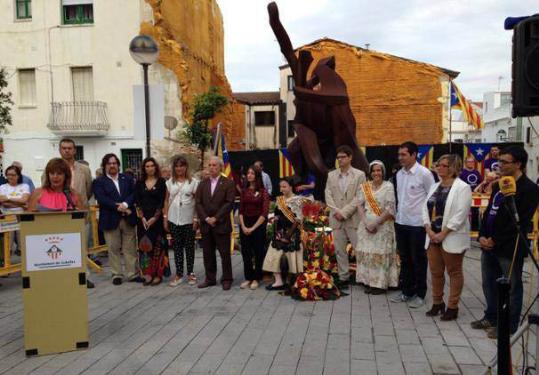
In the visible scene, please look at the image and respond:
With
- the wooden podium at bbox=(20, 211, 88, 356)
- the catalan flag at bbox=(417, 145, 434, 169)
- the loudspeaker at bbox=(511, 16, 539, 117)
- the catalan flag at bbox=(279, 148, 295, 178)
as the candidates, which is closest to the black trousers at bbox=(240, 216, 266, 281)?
the wooden podium at bbox=(20, 211, 88, 356)

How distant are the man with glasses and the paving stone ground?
388 millimetres

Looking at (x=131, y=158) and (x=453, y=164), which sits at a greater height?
(x=131, y=158)

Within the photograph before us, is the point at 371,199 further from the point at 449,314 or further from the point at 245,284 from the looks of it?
the point at 245,284

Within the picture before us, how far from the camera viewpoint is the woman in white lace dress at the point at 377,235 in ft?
19.4

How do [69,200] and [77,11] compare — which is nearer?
[69,200]

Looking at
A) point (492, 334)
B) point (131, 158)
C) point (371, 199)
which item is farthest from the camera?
point (131, 158)

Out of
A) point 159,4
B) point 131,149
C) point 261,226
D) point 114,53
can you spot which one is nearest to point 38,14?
point 114,53

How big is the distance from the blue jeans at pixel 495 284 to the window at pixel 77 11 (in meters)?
20.1

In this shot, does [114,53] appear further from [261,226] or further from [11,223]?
[261,226]

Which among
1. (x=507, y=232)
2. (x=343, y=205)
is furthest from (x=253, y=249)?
(x=507, y=232)

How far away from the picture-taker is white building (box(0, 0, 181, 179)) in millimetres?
19969

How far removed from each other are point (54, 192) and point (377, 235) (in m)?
3.91

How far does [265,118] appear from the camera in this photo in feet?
121

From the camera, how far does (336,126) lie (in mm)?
8508
